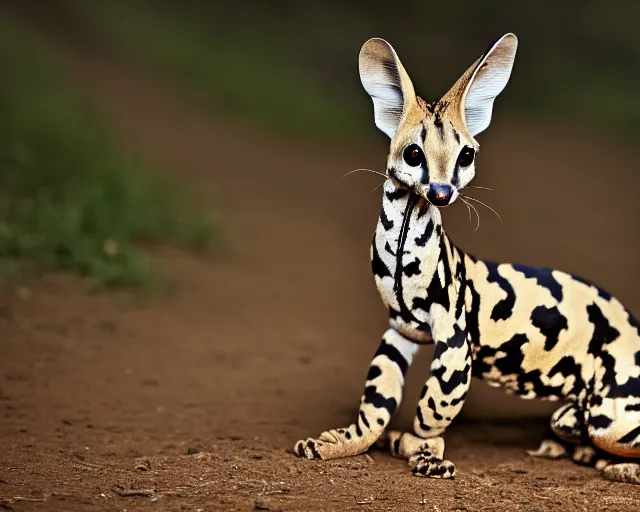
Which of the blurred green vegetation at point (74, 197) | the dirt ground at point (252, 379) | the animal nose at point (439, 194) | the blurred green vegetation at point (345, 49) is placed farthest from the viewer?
the blurred green vegetation at point (345, 49)

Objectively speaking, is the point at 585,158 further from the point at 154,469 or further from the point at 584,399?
the point at 154,469

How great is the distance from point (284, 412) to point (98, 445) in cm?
86

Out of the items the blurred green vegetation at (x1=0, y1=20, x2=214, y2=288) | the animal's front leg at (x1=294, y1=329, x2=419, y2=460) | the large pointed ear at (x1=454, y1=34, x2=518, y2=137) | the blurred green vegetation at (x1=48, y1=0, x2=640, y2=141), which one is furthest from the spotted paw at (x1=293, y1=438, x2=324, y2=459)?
the blurred green vegetation at (x1=48, y1=0, x2=640, y2=141)

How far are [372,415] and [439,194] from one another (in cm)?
90

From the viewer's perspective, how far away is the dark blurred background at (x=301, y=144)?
18.9 feet

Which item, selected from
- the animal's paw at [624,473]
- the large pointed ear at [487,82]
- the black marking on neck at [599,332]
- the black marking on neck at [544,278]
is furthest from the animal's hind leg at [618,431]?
the large pointed ear at [487,82]

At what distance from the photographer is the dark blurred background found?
18.9ft

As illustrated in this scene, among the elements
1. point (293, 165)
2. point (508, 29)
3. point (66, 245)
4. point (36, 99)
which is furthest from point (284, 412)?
point (508, 29)

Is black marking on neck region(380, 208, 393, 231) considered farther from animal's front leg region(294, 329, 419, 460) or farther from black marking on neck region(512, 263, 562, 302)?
black marking on neck region(512, 263, 562, 302)

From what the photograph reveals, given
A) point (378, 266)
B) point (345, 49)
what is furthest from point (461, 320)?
point (345, 49)

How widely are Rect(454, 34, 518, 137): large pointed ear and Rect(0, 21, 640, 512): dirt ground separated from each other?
1243 millimetres

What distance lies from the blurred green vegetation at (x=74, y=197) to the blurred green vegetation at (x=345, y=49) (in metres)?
3.64

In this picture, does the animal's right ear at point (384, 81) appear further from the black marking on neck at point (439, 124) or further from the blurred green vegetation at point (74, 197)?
the blurred green vegetation at point (74, 197)

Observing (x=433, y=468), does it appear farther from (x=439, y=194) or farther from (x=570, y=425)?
(x=439, y=194)
